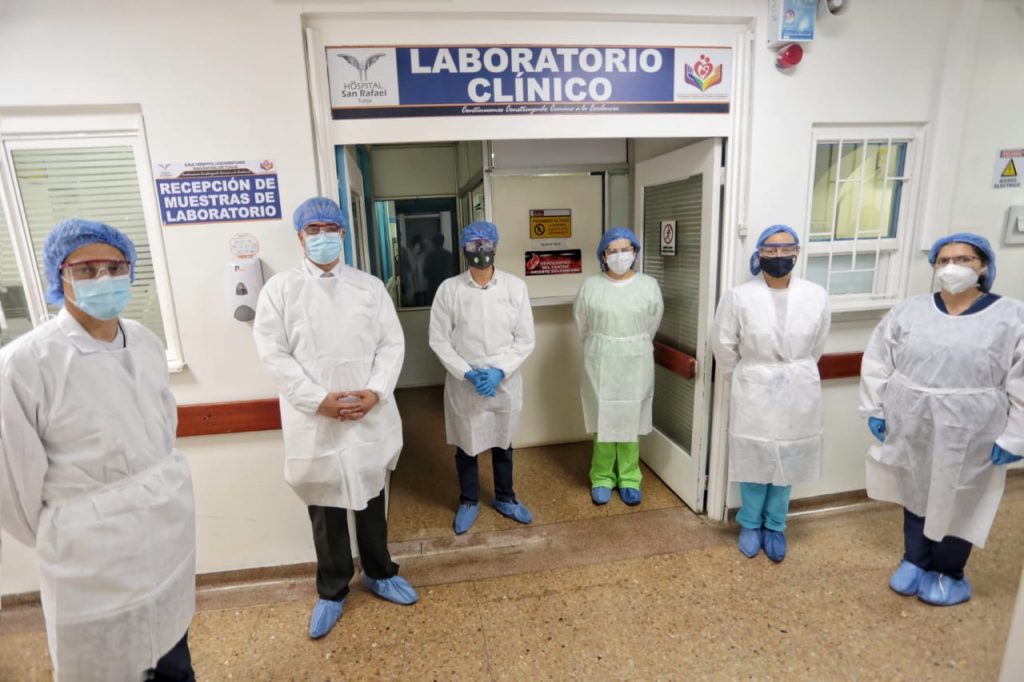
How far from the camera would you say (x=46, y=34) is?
5.74ft

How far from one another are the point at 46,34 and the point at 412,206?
9.55 feet

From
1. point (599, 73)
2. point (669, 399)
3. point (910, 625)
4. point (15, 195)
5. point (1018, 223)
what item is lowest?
point (910, 625)

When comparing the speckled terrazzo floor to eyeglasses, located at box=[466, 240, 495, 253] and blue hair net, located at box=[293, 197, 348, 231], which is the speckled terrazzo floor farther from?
blue hair net, located at box=[293, 197, 348, 231]

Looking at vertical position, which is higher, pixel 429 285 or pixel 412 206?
pixel 412 206

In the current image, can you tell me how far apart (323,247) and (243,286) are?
0.42 m

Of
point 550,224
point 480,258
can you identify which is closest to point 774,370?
point 480,258

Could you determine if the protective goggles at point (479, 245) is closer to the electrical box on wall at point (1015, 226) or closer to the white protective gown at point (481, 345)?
the white protective gown at point (481, 345)

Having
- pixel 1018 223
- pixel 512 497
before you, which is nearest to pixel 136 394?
pixel 512 497

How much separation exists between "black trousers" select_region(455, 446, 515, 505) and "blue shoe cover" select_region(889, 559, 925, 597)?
173cm

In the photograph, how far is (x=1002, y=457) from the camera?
1.76 metres

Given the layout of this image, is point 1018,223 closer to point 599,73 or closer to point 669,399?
point 669,399

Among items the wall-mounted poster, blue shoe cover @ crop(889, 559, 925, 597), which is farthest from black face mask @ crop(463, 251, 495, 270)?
blue shoe cover @ crop(889, 559, 925, 597)

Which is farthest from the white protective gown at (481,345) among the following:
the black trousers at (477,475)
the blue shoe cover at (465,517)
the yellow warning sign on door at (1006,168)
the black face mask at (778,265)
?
the yellow warning sign on door at (1006,168)

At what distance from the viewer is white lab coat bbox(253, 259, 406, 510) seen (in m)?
1.79
